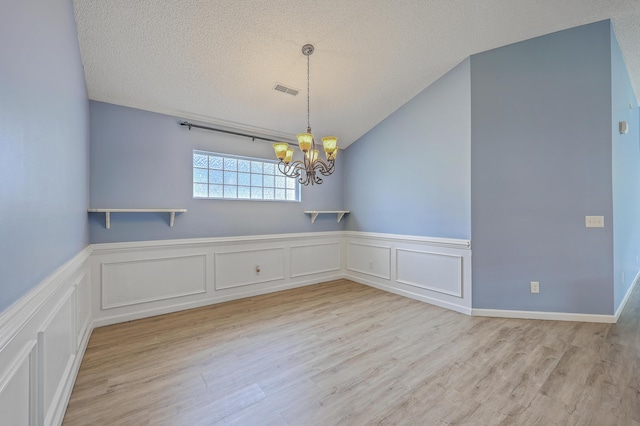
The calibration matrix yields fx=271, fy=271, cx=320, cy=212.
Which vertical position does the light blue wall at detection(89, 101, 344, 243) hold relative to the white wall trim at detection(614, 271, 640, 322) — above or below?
above

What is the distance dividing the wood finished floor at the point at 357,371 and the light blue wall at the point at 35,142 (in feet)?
3.59

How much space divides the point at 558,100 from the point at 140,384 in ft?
16.1

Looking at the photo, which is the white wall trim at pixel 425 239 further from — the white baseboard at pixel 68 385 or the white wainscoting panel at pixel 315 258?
the white baseboard at pixel 68 385

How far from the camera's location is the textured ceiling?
7.87 ft

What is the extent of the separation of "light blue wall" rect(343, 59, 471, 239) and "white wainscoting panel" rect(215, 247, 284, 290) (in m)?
1.65

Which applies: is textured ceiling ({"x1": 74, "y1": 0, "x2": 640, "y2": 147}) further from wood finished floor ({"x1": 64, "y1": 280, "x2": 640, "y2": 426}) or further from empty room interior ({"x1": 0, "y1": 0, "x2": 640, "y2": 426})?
wood finished floor ({"x1": 64, "y1": 280, "x2": 640, "y2": 426})

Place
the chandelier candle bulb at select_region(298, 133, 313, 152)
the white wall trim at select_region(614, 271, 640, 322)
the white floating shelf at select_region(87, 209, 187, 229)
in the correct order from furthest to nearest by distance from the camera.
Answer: the white wall trim at select_region(614, 271, 640, 322) < the white floating shelf at select_region(87, 209, 187, 229) < the chandelier candle bulb at select_region(298, 133, 313, 152)

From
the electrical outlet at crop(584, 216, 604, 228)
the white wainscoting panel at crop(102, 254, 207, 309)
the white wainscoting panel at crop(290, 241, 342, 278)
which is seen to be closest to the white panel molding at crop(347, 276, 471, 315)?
the white wainscoting panel at crop(290, 241, 342, 278)

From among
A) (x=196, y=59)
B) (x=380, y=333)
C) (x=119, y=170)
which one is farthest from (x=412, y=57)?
(x=119, y=170)

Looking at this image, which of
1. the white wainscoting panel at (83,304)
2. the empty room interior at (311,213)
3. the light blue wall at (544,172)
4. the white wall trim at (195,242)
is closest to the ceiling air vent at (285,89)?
the empty room interior at (311,213)

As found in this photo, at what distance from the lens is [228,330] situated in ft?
9.60

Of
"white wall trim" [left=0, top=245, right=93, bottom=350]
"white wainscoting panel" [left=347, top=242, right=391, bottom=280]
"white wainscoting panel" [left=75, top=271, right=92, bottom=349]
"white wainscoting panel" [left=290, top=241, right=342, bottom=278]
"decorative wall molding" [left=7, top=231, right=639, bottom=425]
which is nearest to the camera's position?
"white wall trim" [left=0, top=245, right=93, bottom=350]

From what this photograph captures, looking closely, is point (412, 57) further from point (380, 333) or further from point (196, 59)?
point (380, 333)

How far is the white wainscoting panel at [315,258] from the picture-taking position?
457 cm
